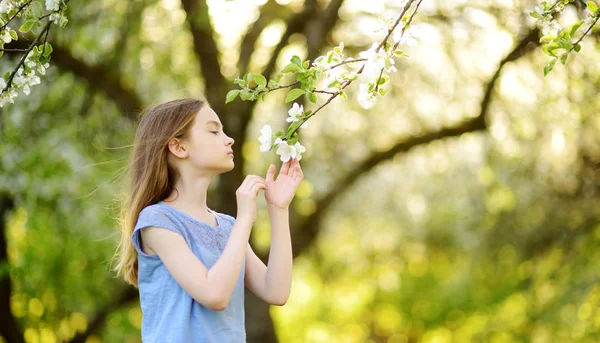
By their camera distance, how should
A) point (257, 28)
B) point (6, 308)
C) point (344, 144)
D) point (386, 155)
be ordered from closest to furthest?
point (257, 28)
point (386, 155)
point (6, 308)
point (344, 144)

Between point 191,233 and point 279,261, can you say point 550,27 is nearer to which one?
point 279,261

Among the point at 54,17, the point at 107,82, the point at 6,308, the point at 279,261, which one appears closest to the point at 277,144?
the point at 279,261

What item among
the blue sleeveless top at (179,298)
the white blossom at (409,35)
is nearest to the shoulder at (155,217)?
the blue sleeveless top at (179,298)

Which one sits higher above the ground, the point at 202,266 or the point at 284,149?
the point at 284,149

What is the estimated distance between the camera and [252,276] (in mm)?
2430

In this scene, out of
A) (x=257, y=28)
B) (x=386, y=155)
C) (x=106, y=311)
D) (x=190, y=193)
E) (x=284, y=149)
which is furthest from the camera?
(x=106, y=311)

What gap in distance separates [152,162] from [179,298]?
0.46 meters

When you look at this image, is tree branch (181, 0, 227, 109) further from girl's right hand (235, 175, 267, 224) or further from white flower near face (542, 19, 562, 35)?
white flower near face (542, 19, 562, 35)

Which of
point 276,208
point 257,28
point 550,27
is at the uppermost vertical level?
point 550,27

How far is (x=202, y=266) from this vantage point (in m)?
2.10

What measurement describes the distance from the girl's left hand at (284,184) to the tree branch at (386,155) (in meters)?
4.61

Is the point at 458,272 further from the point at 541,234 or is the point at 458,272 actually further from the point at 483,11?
the point at 483,11

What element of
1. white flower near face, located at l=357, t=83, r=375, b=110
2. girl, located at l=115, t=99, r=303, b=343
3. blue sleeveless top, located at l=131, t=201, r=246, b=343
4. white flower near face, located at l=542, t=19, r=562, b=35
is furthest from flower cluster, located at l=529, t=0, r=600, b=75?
blue sleeveless top, located at l=131, t=201, r=246, b=343

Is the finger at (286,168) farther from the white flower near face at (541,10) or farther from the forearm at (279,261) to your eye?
the white flower near face at (541,10)
